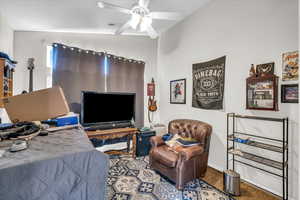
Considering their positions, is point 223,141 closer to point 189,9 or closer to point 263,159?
point 263,159

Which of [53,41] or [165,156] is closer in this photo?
[165,156]

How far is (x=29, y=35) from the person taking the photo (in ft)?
10.6

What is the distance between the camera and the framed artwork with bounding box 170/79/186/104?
3.37 meters

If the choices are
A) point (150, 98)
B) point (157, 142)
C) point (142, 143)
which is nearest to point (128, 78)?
point (150, 98)

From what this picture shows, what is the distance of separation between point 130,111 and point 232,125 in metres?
1.99

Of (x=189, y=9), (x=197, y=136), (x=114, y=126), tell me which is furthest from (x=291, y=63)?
(x=114, y=126)

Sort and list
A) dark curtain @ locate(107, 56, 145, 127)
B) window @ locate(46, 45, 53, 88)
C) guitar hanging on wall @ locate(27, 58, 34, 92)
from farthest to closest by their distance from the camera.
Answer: dark curtain @ locate(107, 56, 145, 127) < window @ locate(46, 45, 53, 88) < guitar hanging on wall @ locate(27, 58, 34, 92)

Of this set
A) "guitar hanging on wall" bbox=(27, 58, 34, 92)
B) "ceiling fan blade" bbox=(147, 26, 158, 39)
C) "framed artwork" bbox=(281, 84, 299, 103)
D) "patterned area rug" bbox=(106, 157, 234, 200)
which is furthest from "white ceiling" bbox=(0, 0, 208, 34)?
"patterned area rug" bbox=(106, 157, 234, 200)

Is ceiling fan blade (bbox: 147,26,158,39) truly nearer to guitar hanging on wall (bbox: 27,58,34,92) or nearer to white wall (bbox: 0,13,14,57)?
guitar hanging on wall (bbox: 27,58,34,92)

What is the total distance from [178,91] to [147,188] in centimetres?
208

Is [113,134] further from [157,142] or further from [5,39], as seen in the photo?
[5,39]

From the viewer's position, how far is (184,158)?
6.88 ft

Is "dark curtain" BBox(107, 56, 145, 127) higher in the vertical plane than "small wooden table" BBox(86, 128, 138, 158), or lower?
higher

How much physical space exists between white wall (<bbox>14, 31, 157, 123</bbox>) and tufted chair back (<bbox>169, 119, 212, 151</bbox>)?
1.82 m
